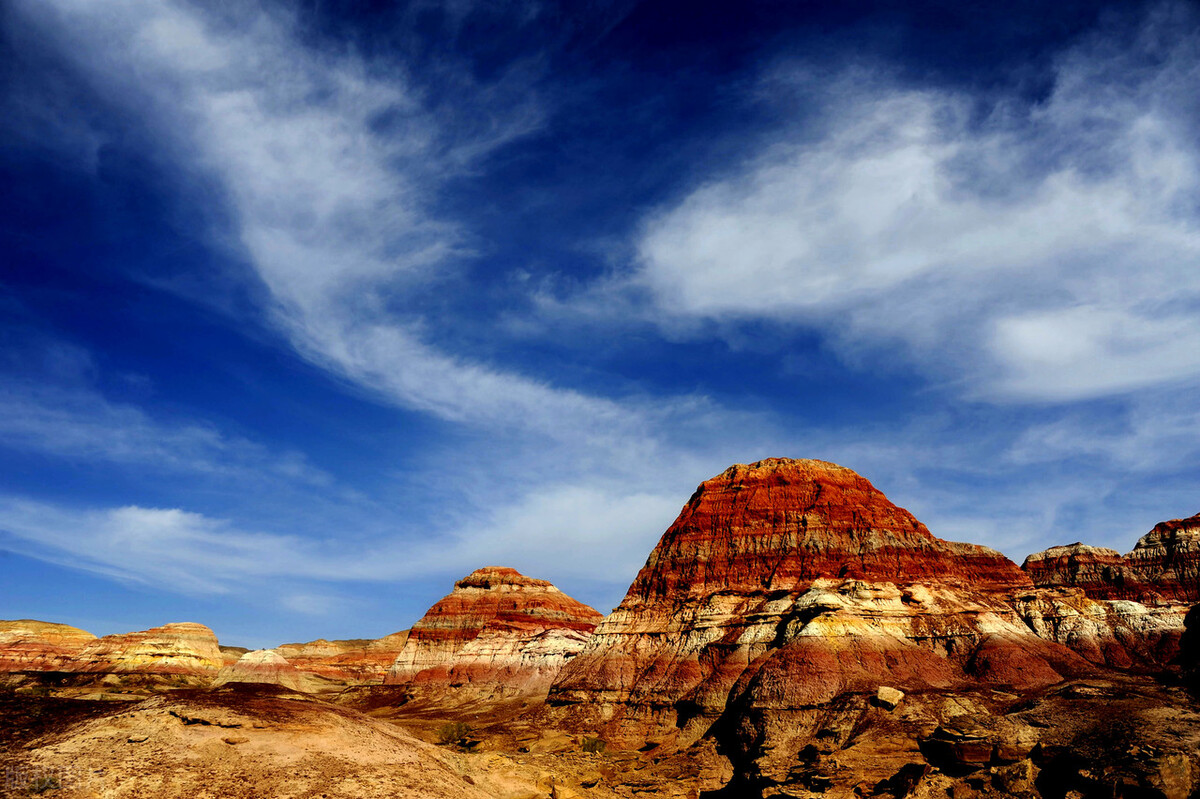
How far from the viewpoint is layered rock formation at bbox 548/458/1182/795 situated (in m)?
49.0

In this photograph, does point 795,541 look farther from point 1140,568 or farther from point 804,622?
point 1140,568

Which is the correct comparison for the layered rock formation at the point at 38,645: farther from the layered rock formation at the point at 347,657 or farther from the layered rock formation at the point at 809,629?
the layered rock formation at the point at 809,629

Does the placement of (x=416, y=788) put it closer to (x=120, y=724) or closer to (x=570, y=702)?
(x=120, y=724)


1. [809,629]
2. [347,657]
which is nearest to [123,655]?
[347,657]

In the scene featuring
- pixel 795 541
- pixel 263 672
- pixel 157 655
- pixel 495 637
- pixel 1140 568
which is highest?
pixel 795 541

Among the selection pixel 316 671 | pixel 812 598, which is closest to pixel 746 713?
pixel 812 598

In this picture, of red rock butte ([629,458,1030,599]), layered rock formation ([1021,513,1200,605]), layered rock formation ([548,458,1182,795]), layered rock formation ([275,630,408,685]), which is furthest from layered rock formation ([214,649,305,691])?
layered rock formation ([1021,513,1200,605])

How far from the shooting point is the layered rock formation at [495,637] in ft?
335

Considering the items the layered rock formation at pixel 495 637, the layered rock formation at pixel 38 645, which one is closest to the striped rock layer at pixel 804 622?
the layered rock formation at pixel 495 637

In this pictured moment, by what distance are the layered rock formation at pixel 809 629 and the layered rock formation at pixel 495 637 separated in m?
30.4

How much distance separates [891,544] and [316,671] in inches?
4934

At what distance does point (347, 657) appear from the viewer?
155 meters

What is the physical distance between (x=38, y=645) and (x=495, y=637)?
299 ft

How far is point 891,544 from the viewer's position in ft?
222
